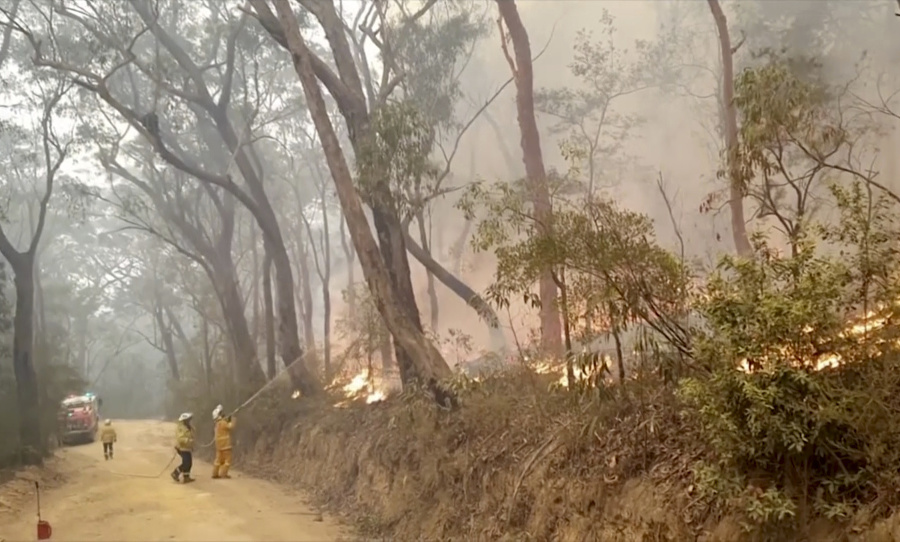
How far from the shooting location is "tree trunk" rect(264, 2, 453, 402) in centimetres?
974

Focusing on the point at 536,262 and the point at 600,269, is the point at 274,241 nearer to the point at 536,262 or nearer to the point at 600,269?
the point at 536,262

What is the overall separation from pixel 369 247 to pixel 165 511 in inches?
175

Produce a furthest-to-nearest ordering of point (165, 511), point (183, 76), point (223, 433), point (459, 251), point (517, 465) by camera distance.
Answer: point (459, 251) → point (183, 76) → point (223, 433) → point (165, 511) → point (517, 465)

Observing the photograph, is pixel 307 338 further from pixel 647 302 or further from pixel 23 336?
pixel 647 302

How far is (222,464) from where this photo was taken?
43.3 ft

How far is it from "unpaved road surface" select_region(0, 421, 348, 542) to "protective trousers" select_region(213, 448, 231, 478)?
16 cm

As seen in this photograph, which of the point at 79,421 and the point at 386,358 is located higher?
the point at 386,358

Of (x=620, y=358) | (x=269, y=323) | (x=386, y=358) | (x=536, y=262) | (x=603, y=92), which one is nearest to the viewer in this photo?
(x=620, y=358)

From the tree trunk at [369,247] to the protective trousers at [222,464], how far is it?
4578mm

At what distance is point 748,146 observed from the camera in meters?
6.48

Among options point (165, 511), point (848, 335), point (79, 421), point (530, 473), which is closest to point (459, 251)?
point (79, 421)

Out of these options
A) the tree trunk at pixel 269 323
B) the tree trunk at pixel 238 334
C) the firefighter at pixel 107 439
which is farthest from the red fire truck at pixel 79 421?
the tree trunk at pixel 269 323

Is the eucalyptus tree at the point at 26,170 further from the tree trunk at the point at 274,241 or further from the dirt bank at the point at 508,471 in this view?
the dirt bank at the point at 508,471

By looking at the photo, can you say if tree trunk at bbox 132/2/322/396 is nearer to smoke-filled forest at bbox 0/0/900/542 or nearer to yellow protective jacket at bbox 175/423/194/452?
smoke-filled forest at bbox 0/0/900/542
